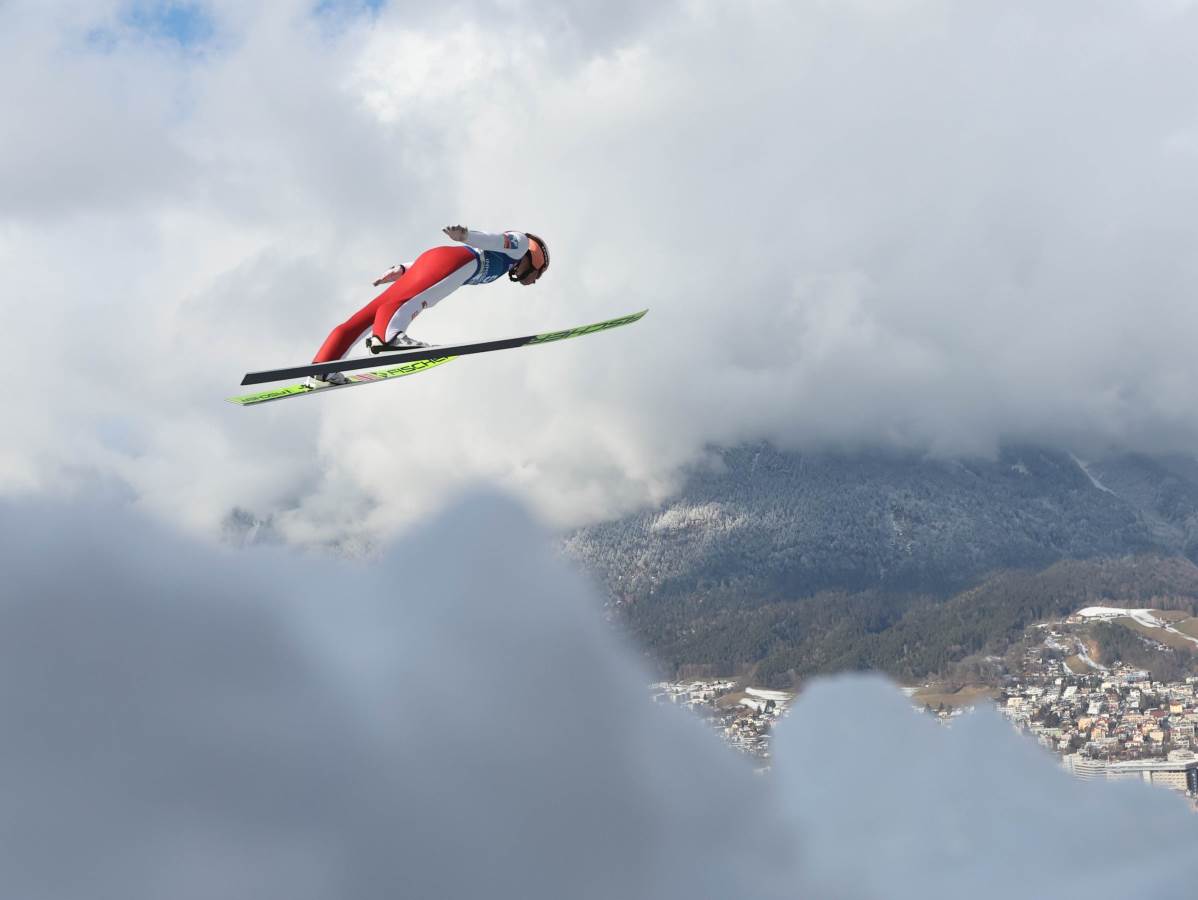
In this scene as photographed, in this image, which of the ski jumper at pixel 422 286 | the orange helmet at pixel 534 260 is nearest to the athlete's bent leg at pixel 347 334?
the ski jumper at pixel 422 286

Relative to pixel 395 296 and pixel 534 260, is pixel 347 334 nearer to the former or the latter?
pixel 395 296

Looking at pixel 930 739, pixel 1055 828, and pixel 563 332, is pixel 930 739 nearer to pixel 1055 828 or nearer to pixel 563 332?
pixel 1055 828

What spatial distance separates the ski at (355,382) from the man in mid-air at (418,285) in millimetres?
274

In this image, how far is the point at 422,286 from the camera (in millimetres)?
35094

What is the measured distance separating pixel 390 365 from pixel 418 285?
2404 millimetres

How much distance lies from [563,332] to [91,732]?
66.8 m

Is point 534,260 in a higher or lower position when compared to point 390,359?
higher

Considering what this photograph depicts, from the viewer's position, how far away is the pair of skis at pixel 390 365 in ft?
108

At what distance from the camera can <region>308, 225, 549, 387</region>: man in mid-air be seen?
34.6 m

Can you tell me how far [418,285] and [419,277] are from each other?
29 centimetres

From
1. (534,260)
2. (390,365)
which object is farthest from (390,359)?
(534,260)

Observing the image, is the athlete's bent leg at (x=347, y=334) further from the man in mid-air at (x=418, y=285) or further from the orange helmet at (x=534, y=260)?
the orange helmet at (x=534, y=260)

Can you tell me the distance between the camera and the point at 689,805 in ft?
367

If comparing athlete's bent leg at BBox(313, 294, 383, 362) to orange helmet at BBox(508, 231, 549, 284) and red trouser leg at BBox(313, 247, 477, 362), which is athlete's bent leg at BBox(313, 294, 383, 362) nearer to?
red trouser leg at BBox(313, 247, 477, 362)
